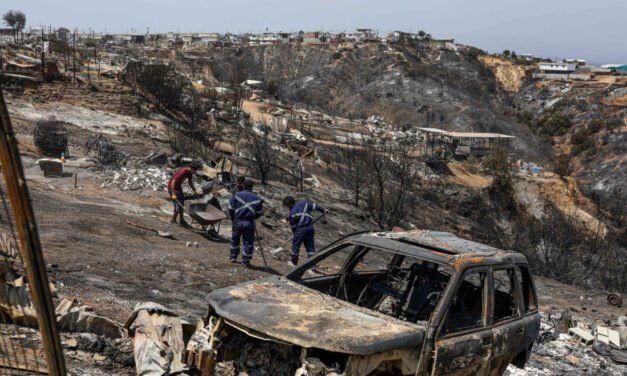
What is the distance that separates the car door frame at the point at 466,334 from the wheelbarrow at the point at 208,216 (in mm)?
7352

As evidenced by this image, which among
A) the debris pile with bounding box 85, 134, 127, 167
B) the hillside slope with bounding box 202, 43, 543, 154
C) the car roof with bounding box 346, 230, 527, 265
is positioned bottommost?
the debris pile with bounding box 85, 134, 127, 167

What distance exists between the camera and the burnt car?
385 cm

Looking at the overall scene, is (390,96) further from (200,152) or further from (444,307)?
(444,307)

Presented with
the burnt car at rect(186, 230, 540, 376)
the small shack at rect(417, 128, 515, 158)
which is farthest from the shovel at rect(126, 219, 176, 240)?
the small shack at rect(417, 128, 515, 158)

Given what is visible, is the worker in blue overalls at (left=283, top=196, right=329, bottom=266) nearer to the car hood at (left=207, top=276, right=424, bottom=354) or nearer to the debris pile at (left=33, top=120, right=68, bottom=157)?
the car hood at (left=207, top=276, right=424, bottom=354)

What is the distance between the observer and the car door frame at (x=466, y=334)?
425 cm

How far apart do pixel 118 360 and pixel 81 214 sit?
23.4 ft

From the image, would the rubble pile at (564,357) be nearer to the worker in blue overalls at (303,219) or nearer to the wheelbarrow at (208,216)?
the worker in blue overalls at (303,219)

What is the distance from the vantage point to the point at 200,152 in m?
21.6

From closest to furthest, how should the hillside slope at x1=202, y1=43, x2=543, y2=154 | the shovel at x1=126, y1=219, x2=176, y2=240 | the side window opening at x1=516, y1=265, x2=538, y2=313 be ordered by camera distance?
the side window opening at x1=516, y1=265, x2=538, y2=313
the shovel at x1=126, y1=219, x2=176, y2=240
the hillside slope at x1=202, y1=43, x2=543, y2=154

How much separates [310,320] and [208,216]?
7831 millimetres

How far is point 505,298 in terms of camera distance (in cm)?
590

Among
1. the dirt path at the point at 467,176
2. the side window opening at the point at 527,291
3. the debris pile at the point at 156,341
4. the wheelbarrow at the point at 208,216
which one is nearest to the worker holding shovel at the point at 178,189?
the wheelbarrow at the point at 208,216

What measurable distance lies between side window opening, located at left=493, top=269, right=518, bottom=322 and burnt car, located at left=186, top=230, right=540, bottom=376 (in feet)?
0.04
